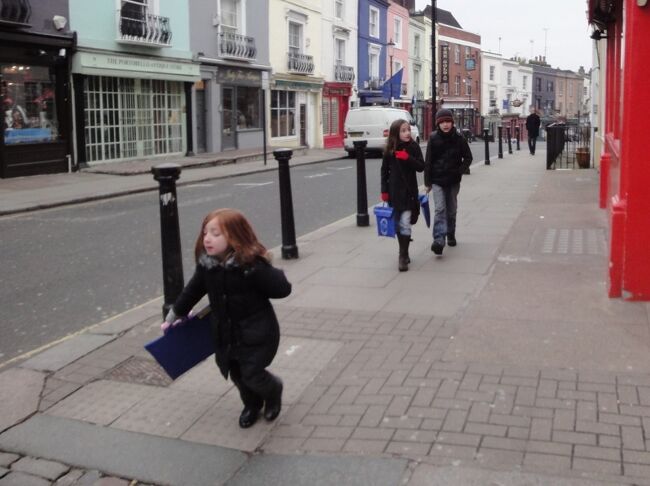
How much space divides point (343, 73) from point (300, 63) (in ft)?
17.3

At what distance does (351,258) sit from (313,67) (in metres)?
27.6

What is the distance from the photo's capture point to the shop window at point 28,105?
18047 millimetres

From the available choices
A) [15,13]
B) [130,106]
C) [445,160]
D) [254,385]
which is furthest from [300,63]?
[254,385]

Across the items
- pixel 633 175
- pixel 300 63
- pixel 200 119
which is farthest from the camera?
pixel 300 63

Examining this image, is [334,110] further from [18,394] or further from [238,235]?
[238,235]

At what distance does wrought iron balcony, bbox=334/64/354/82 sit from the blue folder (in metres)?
34.4

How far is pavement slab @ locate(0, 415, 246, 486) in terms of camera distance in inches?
139

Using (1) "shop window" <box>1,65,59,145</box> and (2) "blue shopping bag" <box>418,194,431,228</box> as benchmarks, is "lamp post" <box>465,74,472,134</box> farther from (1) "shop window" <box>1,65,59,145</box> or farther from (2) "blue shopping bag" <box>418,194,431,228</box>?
(2) "blue shopping bag" <box>418,194,431,228</box>

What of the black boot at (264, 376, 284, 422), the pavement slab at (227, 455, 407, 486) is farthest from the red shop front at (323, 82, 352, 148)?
the pavement slab at (227, 455, 407, 486)

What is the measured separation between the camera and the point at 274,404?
4043 millimetres

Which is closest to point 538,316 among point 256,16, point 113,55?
point 113,55

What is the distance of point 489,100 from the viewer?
70875 mm

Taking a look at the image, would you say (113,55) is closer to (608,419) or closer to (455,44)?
(608,419)

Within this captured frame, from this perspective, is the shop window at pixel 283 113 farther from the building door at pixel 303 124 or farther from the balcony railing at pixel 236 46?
the balcony railing at pixel 236 46
